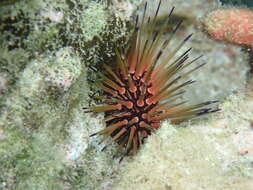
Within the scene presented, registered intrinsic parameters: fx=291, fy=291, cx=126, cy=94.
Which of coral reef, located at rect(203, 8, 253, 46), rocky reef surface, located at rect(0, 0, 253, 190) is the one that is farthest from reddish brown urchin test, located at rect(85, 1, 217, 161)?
coral reef, located at rect(203, 8, 253, 46)

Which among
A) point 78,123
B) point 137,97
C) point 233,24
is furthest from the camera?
point 233,24

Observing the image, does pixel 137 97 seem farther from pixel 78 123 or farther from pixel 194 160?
pixel 194 160

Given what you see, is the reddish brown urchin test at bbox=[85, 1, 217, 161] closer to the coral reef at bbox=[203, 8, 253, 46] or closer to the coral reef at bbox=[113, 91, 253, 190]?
the coral reef at bbox=[113, 91, 253, 190]

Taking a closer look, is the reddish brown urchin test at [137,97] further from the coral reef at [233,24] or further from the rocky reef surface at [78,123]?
the coral reef at [233,24]

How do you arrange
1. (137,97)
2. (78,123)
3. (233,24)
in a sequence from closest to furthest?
(78,123) < (137,97) < (233,24)

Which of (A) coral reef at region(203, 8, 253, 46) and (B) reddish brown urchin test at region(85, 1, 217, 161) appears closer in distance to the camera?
(B) reddish brown urchin test at region(85, 1, 217, 161)

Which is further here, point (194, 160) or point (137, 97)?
point (137, 97)

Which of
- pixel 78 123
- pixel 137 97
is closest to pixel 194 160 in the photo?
pixel 137 97

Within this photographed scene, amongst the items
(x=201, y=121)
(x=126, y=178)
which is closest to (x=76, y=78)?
(x=126, y=178)

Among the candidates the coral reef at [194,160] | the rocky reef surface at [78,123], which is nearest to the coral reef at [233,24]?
the rocky reef surface at [78,123]

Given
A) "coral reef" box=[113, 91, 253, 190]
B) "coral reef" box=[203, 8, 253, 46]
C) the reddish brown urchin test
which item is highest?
"coral reef" box=[203, 8, 253, 46]
